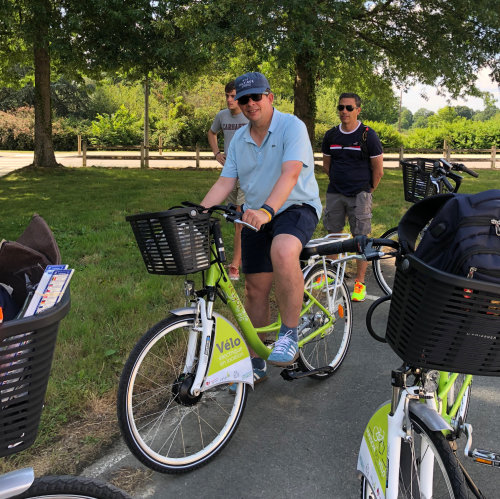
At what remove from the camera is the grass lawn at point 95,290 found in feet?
10.6

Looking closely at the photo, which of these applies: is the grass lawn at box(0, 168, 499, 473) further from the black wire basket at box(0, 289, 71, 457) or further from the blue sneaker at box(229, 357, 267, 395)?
the black wire basket at box(0, 289, 71, 457)

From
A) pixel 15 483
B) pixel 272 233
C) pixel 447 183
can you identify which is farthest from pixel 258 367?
pixel 447 183

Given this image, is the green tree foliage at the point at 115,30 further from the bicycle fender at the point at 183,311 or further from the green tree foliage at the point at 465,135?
the green tree foliage at the point at 465,135

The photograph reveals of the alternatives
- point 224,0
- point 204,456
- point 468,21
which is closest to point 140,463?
point 204,456

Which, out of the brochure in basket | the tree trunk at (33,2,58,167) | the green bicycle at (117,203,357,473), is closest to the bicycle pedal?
the green bicycle at (117,203,357,473)

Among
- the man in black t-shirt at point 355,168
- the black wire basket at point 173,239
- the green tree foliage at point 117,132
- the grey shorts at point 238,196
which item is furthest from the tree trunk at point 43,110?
the green tree foliage at point 117,132

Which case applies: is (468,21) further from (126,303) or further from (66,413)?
(66,413)

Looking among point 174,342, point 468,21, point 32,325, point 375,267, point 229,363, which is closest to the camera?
point 32,325

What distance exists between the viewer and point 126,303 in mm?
5066

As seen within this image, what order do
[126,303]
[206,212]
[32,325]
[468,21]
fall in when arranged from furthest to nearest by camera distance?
1. [468,21]
2. [126,303]
3. [206,212]
4. [32,325]

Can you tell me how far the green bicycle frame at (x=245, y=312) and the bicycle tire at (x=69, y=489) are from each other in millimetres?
1430

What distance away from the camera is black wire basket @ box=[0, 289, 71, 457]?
1253mm

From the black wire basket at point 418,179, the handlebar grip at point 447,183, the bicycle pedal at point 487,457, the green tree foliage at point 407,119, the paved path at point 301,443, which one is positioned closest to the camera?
the bicycle pedal at point 487,457

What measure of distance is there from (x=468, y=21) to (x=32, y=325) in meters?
17.0
